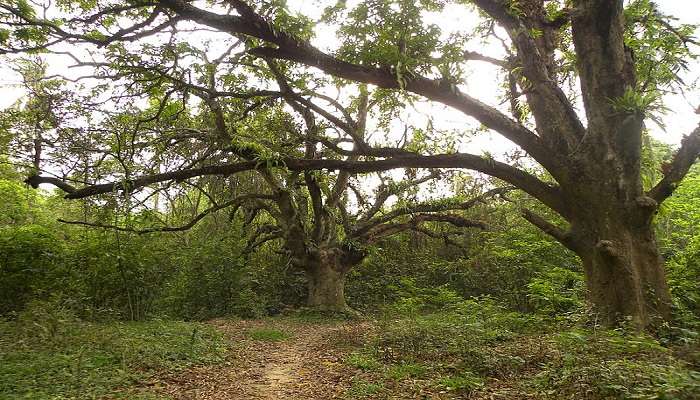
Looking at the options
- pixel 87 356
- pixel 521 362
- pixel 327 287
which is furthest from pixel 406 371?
pixel 327 287

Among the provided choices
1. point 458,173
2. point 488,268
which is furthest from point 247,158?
point 488,268

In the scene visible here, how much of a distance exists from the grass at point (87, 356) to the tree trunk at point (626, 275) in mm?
6575

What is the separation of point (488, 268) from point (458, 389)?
467 inches

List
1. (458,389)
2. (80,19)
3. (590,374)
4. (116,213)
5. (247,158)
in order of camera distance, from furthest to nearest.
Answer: (247,158), (116,213), (80,19), (458,389), (590,374)

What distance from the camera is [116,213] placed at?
840cm

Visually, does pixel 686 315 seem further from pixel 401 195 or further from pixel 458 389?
pixel 401 195

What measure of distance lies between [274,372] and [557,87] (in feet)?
23.7

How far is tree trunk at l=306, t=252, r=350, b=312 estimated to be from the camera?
1467 cm

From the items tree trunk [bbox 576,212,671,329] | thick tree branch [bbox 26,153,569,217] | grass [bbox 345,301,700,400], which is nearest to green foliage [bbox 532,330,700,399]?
grass [bbox 345,301,700,400]

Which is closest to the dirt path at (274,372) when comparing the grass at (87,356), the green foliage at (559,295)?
the grass at (87,356)

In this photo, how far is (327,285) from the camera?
48.5 ft

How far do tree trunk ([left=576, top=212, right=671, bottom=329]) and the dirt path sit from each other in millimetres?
4241

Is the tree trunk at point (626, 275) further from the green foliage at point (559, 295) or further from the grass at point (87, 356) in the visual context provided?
the grass at point (87, 356)

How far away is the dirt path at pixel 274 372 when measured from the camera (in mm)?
5855
